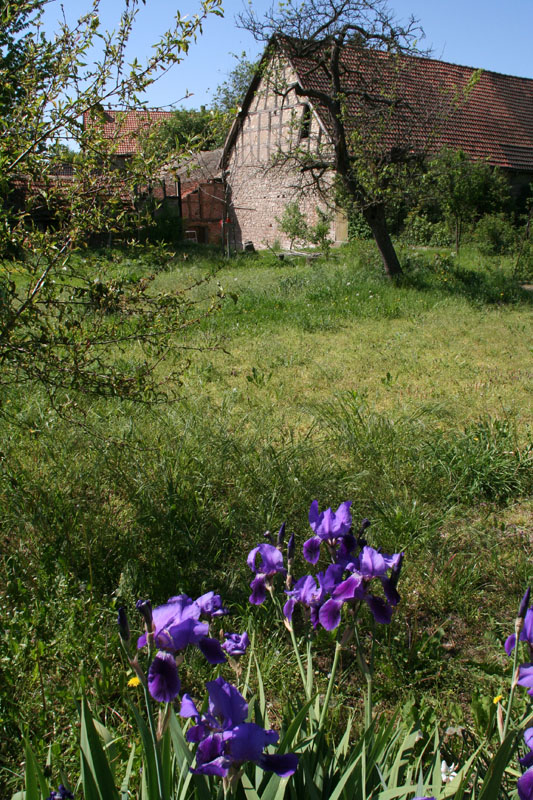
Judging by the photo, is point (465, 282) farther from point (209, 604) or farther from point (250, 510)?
Result: point (209, 604)

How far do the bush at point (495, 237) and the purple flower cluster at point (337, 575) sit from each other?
15441 mm

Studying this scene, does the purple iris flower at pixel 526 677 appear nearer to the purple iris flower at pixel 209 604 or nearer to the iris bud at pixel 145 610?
the purple iris flower at pixel 209 604

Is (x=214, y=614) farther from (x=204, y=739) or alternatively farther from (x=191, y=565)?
(x=191, y=565)

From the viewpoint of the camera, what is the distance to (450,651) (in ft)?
7.90

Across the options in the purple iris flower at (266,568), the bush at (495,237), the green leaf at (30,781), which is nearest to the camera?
the green leaf at (30,781)

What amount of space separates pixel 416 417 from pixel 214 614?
3.37m

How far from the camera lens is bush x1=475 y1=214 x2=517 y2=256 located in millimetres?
15344

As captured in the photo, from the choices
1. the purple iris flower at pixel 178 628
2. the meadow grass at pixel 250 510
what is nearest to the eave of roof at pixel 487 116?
the meadow grass at pixel 250 510

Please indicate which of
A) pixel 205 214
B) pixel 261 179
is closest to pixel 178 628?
pixel 261 179

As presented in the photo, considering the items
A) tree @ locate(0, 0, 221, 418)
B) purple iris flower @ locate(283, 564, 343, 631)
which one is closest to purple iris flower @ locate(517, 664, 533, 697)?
purple iris flower @ locate(283, 564, 343, 631)

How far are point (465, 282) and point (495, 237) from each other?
5.74 metres

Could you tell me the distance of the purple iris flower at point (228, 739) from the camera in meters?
0.99

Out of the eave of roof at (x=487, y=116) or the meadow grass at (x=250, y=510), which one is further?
the eave of roof at (x=487, y=116)

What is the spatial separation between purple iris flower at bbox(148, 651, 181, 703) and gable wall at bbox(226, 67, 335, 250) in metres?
20.4
